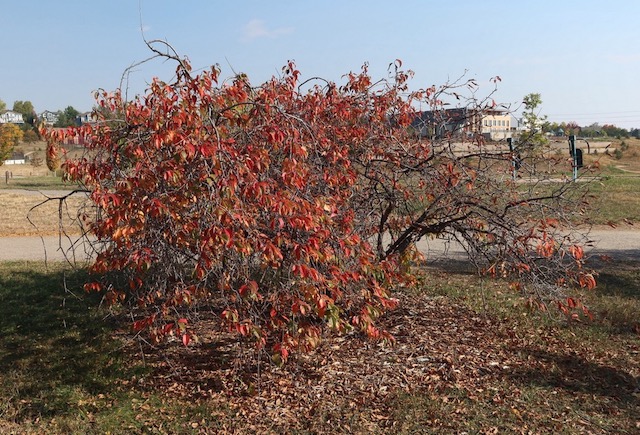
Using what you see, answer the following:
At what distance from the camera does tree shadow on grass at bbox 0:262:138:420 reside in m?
4.79

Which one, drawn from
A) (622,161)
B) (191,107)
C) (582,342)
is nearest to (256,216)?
(191,107)

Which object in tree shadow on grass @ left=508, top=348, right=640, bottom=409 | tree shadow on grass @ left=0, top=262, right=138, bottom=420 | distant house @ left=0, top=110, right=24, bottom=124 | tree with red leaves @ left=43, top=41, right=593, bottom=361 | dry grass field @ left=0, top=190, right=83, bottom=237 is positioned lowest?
tree shadow on grass @ left=508, top=348, right=640, bottom=409

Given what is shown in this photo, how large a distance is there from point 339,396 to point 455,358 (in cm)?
121

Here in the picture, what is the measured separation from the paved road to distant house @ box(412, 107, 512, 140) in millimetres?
3262

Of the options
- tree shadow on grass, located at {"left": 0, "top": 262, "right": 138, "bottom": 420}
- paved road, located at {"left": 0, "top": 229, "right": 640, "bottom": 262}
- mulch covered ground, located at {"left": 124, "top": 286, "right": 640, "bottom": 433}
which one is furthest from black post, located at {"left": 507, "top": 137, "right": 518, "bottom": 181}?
tree shadow on grass, located at {"left": 0, "top": 262, "right": 138, "bottom": 420}

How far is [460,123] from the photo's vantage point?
5.92m

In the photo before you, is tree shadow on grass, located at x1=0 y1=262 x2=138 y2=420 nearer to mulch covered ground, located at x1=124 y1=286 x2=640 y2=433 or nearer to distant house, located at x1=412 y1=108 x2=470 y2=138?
mulch covered ground, located at x1=124 y1=286 x2=640 y2=433

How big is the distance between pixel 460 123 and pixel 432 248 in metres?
4.88

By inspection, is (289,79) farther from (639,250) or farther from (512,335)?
(639,250)

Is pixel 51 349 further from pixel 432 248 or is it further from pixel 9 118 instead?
pixel 9 118

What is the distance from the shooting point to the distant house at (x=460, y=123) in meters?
5.79

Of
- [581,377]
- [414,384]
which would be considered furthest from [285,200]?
[581,377]

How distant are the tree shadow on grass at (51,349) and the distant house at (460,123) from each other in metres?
3.49

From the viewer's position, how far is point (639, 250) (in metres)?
10.4
